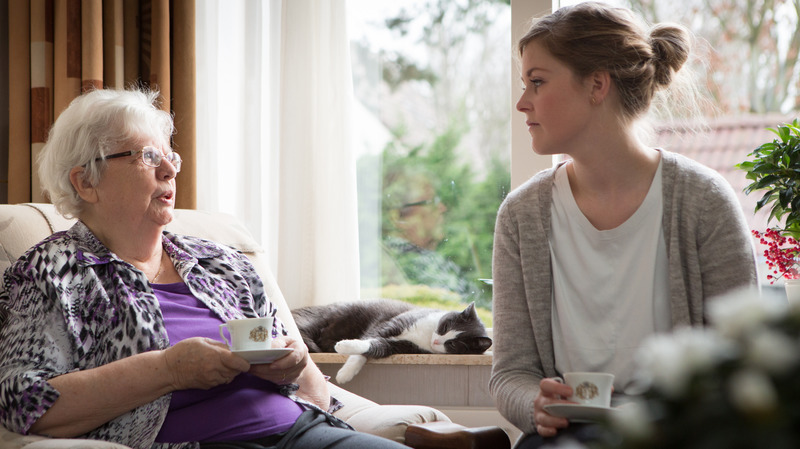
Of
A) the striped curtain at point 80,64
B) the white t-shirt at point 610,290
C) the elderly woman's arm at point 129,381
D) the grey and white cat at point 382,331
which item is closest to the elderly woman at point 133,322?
the elderly woman's arm at point 129,381

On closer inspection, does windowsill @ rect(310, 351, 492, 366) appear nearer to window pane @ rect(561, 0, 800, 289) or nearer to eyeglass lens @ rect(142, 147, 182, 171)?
eyeglass lens @ rect(142, 147, 182, 171)

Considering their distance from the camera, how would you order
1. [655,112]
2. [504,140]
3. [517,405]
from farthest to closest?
[504,140] < [655,112] < [517,405]

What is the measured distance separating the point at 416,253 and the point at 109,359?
5.45ft

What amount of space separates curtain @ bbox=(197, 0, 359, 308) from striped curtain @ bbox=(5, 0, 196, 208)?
0.64 feet

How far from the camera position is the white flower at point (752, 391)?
1.38 feet

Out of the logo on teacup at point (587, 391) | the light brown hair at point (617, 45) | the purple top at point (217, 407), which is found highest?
the light brown hair at point (617, 45)

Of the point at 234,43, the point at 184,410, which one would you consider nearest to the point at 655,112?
the point at 184,410

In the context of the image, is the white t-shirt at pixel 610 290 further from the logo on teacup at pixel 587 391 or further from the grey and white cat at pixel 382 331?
the grey and white cat at pixel 382 331

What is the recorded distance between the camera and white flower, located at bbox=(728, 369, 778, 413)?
0.42m

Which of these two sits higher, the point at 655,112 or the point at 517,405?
the point at 655,112

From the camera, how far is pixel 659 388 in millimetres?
534

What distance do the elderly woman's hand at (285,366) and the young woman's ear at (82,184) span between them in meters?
0.57

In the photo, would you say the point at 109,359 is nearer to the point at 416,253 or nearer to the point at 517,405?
the point at 517,405

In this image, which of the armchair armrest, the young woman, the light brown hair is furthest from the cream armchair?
the light brown hair
